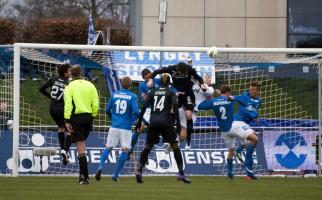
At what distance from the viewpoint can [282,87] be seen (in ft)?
92.8

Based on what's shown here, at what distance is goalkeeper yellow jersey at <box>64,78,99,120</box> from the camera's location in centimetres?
1986

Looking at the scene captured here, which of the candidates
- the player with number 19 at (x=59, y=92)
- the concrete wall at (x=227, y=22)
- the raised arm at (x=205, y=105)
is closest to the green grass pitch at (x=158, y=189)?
the player with number 19 at (x=59, y=92)

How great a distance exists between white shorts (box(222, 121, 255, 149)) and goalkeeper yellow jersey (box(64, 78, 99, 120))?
4447 mm

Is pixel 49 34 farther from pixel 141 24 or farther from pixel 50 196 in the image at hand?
pixel 50 196

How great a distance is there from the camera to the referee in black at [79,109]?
1988 cm

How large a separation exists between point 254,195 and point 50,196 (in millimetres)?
3451

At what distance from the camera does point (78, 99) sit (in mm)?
19859

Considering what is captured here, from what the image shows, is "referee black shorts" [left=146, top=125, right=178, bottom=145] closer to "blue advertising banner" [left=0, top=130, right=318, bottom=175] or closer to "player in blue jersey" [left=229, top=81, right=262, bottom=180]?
"player in blue jersey" [left=229, top=81, right=262, bottom=180]

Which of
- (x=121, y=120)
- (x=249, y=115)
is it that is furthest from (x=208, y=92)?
(x=121, y=120)

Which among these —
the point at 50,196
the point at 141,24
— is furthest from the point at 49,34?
the point at 50,196

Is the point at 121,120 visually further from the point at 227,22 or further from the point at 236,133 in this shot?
the point at 227,22

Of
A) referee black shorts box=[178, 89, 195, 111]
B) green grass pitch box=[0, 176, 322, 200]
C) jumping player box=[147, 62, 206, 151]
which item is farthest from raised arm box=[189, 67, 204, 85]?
green grass pitch box=[0, 176, 322, 200]

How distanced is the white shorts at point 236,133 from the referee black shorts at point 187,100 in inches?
39.1

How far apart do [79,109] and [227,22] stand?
20162 millimetres
